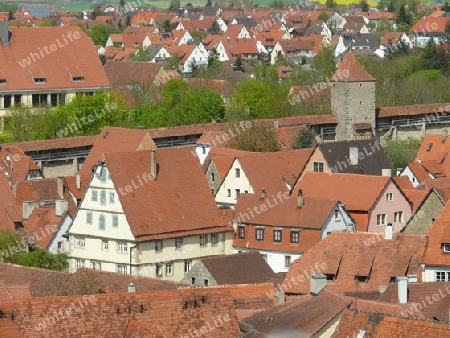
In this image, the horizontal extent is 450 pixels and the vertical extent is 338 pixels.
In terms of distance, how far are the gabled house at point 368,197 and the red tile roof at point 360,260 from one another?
922 centimetres

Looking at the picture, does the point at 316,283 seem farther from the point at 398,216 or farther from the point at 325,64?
the point at 325,64

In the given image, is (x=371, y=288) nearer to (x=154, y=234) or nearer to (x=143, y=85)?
(x=154, y=234)

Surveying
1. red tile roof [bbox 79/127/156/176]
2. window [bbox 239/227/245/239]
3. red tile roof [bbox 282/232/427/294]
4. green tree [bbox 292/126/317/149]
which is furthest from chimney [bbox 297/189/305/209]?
green tree [bbox 292/126/317/149]

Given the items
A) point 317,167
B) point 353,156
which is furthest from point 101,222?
point 353,156

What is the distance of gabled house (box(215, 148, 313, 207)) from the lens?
175 ft

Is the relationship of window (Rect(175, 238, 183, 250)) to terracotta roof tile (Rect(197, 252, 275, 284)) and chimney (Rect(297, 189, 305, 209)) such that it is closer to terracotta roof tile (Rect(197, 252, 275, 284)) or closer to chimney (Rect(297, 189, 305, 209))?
chimney (Rect(297, 189, 305, 209))

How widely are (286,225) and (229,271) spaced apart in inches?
259

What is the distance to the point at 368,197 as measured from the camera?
5041 centimetres

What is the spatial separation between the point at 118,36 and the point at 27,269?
119 m

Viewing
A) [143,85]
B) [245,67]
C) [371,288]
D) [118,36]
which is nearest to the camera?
[371,288]

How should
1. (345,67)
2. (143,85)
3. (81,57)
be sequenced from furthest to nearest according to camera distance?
1. (143,85)
2. (81,57)
3. (345,67)

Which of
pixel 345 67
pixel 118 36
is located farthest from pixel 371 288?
Answer: pixel 118 36

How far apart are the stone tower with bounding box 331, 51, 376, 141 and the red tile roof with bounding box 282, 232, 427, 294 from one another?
34325mm

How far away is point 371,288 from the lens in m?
37.8
